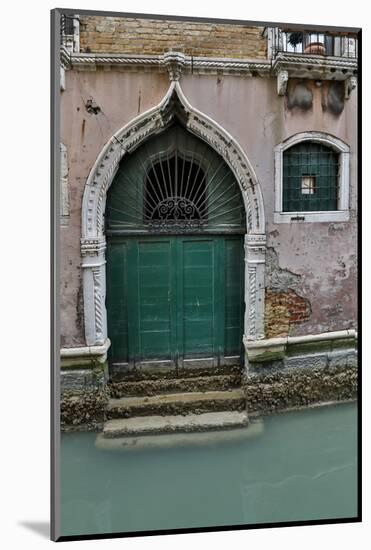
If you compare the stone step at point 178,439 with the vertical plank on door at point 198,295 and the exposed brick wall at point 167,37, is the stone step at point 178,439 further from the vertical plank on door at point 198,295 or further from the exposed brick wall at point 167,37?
the exposed brick wall at point 167,37

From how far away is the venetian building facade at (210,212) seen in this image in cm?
388

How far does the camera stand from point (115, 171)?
398cm

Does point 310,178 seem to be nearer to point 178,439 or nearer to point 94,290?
point 94,290

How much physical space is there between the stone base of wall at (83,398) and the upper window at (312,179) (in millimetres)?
1478

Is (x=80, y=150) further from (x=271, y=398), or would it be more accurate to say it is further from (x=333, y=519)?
(x=333, y=519)

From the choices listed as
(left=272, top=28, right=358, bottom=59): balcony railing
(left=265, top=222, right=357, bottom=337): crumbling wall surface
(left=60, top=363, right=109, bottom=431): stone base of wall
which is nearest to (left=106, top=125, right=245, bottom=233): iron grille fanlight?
(left=265, top=222, right=357, bottom=337): crumbling wall surface

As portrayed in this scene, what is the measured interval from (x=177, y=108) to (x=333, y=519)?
273 centimetres

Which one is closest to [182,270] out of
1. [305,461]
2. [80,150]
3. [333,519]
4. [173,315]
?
[173,315]

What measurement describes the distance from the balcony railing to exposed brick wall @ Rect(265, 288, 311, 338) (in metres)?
1.47

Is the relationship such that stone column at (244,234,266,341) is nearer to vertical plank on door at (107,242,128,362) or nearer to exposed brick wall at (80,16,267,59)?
vertical plank on door at (107,242,128,362)

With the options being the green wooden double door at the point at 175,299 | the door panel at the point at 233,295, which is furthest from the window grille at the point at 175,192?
the door panel at the point at 233,295

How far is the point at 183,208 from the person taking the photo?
4.14 metres

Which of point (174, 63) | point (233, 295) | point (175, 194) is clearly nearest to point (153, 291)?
point (233, 295)

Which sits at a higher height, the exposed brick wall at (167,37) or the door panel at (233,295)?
the exposed brick wall at (167,37)
